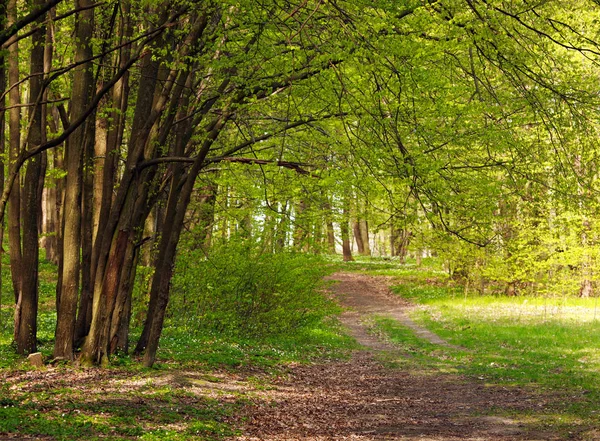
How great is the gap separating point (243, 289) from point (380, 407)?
6.59 metres

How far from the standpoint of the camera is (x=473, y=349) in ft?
55.4

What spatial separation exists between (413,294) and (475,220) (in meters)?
20.3

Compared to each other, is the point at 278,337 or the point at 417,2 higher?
the point at 417,2

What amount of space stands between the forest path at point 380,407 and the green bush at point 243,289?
2480 mm

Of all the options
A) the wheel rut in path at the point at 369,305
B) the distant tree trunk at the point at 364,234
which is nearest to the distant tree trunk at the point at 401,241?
the wheel rut in path at the point at 369,305

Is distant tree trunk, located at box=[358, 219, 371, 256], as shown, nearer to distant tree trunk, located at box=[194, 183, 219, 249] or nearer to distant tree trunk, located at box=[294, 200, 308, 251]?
distant tree trunk, located at box=[294, 200, 308, 251]

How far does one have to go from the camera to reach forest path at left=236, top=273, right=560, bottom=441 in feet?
27.5

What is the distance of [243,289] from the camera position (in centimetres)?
1628

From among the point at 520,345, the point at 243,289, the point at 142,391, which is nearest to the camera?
the point at 142,391

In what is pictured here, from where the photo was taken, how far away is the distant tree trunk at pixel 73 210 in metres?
10.4

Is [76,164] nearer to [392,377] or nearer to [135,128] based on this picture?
[135,128]

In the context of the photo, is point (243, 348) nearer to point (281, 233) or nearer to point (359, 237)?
point (281, 233)

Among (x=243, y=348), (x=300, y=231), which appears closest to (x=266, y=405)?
(x=243, y=348)

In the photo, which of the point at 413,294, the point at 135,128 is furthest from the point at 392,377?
the point at 413,294
